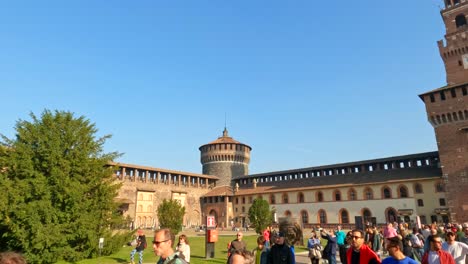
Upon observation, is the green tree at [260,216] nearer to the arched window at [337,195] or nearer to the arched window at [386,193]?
the arched window at [337,195]

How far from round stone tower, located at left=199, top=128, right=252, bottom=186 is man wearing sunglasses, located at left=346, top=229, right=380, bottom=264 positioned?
5019 cm

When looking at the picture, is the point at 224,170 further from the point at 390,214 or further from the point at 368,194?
the point at 390,214

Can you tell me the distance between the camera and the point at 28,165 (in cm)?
1331

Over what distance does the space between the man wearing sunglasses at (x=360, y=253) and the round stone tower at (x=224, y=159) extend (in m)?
50.2

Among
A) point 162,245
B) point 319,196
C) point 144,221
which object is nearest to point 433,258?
point 162,245

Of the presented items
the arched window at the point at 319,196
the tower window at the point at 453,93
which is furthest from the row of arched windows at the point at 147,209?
the tower window at the point at 453,93

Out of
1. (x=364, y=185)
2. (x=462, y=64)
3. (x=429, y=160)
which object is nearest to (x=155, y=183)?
(x=364, y=185)

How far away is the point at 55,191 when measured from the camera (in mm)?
13211

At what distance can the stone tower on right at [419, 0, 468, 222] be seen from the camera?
30.5 meters

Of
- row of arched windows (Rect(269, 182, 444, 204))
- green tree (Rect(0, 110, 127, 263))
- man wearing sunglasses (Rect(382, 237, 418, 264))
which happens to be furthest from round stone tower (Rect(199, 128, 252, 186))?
man wearing sunglasses (Rect(382, 237, 418, 264))

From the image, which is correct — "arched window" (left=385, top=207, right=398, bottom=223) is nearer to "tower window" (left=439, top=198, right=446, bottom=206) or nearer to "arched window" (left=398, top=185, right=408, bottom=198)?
"arched window" (left=398, top=185, right=408, bottom=198)

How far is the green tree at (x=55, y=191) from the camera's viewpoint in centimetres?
1251

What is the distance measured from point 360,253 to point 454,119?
3450 cm

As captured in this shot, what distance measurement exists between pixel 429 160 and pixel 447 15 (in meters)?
18.3
